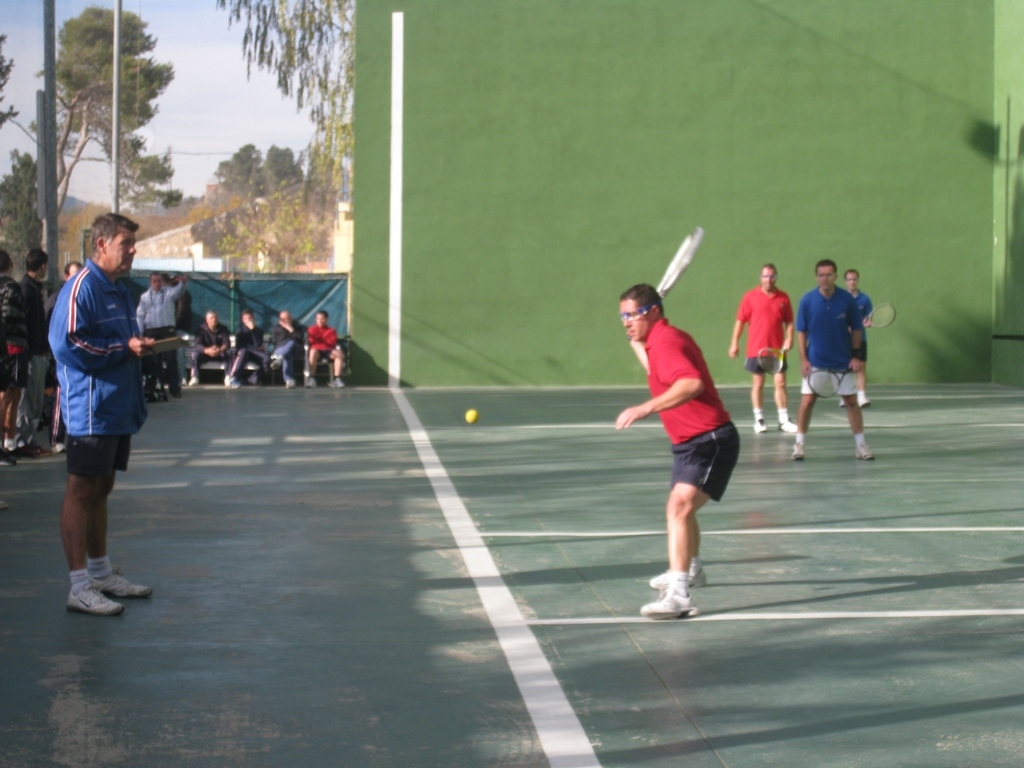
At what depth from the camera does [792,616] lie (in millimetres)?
6328

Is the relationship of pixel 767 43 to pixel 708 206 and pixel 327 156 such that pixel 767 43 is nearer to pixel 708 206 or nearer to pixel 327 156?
pixel 708 206

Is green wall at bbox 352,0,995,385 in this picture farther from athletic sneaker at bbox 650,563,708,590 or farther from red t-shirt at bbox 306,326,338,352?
athletic sneaker at bbox 650,563,708,590

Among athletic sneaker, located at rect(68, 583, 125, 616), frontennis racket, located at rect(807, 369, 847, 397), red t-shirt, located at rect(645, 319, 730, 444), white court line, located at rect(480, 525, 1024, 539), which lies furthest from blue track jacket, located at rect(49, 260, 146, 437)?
frontennis racket, located at rect(807, 369, 847, 397)

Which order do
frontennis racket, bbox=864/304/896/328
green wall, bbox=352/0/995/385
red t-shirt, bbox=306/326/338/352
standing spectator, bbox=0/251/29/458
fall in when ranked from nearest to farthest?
1. standing spectator, bbox=0/251/29/458
2. frontennis racket, bbox=864/304/896/328
3. red t-shirt, bbox=306/326/338/352
4. green wall, bbox=352/0/995/385

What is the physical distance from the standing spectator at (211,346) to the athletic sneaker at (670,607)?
56.9 ft

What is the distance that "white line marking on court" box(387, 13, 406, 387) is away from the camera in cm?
2333

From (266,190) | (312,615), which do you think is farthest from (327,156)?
(266,190)

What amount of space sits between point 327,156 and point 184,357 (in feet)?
48.2

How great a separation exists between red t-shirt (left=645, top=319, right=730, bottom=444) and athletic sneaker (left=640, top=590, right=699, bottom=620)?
0.78 m

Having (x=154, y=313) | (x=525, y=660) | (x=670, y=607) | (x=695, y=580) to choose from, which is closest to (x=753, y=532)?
(x=695, y=580)

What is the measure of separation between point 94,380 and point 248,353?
16463 millimetres

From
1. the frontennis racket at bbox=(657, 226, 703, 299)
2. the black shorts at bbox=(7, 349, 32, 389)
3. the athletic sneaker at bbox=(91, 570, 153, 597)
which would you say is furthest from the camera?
the black shorts at bbox=(7, 349, 32, 389)

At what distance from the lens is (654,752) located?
4395 millimetres

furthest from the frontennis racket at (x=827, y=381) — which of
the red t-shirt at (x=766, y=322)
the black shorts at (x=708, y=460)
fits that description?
the black shorts at (x=708, y=460)
